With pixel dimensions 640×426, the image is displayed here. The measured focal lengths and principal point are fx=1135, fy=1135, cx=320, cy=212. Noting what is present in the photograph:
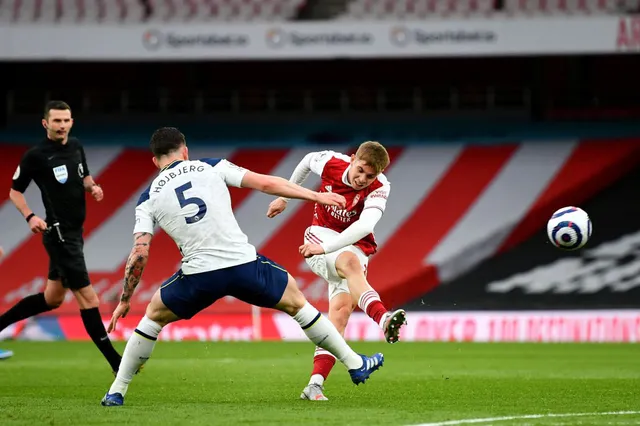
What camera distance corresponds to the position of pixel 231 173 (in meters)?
8.20

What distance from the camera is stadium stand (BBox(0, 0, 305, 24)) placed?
80.3 ft

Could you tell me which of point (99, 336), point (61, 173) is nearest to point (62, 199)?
point (61, 173)

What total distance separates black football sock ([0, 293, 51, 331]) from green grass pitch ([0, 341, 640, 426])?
2.12 feet

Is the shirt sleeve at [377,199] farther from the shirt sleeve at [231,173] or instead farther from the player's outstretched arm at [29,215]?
the player's outstretched arm at [29,215]

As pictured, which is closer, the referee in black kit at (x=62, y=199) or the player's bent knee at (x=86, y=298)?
the referee in black kit at (x=62, y=199)

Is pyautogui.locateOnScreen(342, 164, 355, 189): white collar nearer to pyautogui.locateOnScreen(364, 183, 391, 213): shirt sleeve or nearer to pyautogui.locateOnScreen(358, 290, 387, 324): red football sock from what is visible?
pyautogui.locateOnScreen(364, 183, 391, 213): shirt sleeve

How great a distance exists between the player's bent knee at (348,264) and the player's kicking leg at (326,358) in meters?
0.38

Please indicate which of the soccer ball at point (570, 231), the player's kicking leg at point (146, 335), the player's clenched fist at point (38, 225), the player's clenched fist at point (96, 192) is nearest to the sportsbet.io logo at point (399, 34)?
the soccer ball at point (570, 231)

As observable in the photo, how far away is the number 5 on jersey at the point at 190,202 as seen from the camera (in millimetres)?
8164

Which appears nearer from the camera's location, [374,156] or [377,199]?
[374,156]

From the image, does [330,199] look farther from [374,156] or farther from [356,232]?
[356,232]

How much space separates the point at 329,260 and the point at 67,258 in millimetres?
2974

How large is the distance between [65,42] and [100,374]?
43.6 feet

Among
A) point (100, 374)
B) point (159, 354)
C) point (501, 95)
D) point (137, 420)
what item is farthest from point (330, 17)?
point (137, 420)
